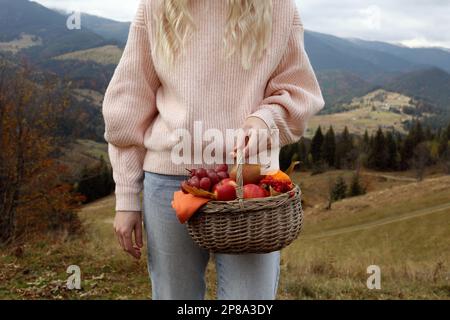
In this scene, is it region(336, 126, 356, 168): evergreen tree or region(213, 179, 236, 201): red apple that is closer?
region(213, 179, 236, 201): red apple

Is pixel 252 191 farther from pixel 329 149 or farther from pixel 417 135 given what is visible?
pixel 417 135

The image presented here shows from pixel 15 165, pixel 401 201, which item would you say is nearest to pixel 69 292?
pixel 15 165

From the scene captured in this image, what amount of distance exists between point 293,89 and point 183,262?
79 cm

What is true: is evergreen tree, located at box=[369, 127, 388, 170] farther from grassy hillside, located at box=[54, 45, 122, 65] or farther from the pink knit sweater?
grassy hillside, located at box=[54, 45, 122, 65]

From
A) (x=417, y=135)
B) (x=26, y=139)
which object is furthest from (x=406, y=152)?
(x=26, y=139)

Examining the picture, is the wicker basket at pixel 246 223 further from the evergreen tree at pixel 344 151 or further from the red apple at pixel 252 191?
the evergreen tree at pixel 344 151

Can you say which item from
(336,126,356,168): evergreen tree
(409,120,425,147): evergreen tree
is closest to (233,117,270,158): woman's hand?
(336,126,356,168): evergreen tree

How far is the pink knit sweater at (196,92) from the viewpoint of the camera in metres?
1.82

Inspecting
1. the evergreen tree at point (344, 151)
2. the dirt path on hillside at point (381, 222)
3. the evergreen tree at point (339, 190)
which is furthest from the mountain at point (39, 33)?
the dirt path on hillside at point (381, 222)

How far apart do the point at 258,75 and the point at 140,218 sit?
0.76 metres

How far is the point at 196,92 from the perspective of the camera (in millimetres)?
1819

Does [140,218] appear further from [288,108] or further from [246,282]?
[288,108]

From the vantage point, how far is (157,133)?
1.91 m

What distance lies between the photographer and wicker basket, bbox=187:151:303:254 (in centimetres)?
156
